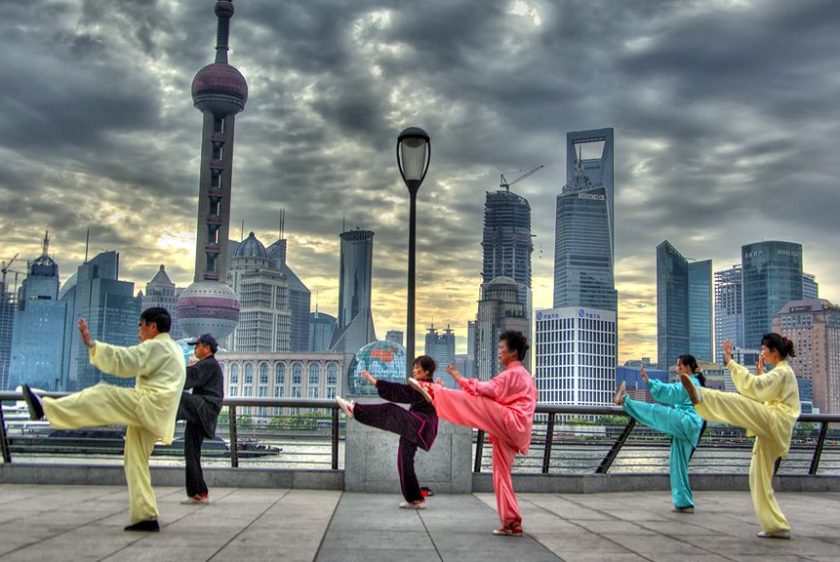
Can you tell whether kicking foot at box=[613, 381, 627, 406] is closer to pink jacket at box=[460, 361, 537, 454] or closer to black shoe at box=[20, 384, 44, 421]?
pink jacket at box=[460, 361, 537, 454]

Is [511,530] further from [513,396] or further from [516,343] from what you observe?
[516,343]

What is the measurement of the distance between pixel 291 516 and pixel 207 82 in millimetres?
155400

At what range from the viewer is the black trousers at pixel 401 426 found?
30.6ft

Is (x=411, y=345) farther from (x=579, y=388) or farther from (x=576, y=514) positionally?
(x=579, y=388)

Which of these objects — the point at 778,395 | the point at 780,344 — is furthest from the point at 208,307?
the point at 778,395

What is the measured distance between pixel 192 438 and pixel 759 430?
243 inches

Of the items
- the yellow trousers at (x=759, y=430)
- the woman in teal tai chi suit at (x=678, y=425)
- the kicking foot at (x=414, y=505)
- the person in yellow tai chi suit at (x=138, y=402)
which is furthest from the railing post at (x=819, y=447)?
the person in yellow tai chi suit at (x=138, y=402)

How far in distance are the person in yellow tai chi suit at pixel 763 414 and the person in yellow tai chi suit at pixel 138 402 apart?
5024 mm

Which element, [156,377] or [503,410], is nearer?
[156,377]

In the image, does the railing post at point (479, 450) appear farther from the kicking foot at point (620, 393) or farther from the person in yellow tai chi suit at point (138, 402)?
the person in yellow tai chi suit at point (138, 402)

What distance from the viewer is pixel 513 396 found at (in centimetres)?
816

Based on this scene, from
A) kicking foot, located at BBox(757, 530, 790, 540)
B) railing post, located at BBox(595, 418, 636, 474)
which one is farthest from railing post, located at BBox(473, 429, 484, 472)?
kicking foot, located at BBox(757, 530, 790, 540)

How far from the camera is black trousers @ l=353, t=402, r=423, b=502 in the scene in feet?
30.6

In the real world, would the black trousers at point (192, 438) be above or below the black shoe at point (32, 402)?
below
